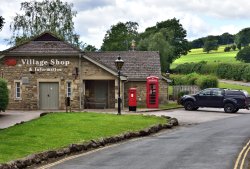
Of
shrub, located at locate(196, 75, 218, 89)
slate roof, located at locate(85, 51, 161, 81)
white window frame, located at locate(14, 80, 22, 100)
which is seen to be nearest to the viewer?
white window frame, located at locate(14, 80, 22, 100)

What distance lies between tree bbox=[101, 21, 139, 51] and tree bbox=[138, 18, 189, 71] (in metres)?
3.78

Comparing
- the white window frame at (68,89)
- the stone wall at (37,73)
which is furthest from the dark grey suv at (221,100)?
the stone wall at (37,73)

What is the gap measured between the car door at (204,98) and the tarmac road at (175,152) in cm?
1380

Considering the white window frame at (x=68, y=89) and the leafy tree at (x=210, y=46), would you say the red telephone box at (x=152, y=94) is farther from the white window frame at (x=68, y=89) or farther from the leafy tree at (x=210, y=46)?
the leafy tree at (x=210, y=46)

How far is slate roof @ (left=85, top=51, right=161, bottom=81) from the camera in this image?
45.1 metres

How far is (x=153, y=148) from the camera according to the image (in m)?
18.7

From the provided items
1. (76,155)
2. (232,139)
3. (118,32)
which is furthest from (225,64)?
(76,155)

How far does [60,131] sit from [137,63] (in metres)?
26.1

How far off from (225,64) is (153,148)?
65883 mm

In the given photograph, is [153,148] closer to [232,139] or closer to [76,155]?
[76,155]

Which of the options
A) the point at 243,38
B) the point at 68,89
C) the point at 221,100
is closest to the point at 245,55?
the point at 243,38

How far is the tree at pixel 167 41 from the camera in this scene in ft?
294

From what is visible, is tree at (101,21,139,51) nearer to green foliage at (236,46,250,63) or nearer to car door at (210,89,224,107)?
green foliage at (236,46,250,63)

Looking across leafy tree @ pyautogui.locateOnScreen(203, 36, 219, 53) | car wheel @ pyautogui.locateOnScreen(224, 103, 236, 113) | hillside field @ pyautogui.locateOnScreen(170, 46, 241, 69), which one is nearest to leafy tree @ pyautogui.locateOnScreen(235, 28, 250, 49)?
hillside field @ pyautogui.locateOnScreen(170, 46, 241, 69)
